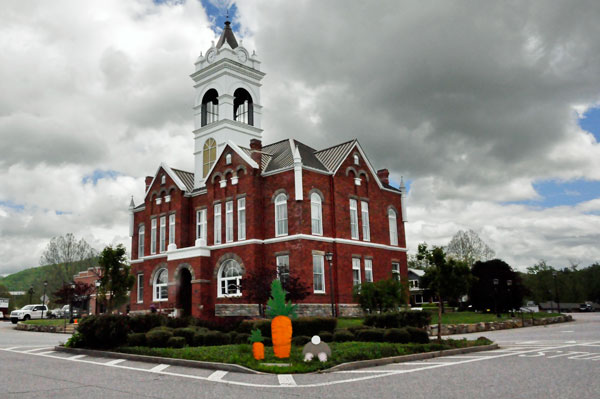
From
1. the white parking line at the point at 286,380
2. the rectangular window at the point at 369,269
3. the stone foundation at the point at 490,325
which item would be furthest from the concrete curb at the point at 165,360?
the rectangular window at the point at 369,269

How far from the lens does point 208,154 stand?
144ft

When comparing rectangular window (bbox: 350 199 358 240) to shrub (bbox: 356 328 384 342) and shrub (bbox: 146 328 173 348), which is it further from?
shrub (bbox: 146 328 173 348)

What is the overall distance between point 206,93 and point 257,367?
117ft

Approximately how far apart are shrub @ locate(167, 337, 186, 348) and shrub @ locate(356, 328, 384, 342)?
254 inches

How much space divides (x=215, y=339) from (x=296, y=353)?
440cm

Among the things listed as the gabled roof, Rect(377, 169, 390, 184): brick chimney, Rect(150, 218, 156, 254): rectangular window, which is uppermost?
the gabled roof

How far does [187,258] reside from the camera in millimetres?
37562

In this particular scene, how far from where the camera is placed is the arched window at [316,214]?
34594 millimetres

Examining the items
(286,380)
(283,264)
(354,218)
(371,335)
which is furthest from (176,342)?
(354,218)

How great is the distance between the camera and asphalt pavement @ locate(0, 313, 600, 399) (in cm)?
952

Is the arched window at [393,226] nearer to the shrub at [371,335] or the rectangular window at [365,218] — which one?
the rectangular window at [365,218]

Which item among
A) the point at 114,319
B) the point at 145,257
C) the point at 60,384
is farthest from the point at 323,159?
the point at 60,384

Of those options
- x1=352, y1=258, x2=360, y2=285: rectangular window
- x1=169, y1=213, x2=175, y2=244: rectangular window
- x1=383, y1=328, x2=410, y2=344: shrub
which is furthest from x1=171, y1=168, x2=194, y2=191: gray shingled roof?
x1=383, y1=328, x2=410, y2=344: shrub

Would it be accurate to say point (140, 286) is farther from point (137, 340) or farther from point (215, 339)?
point (215, 339)
